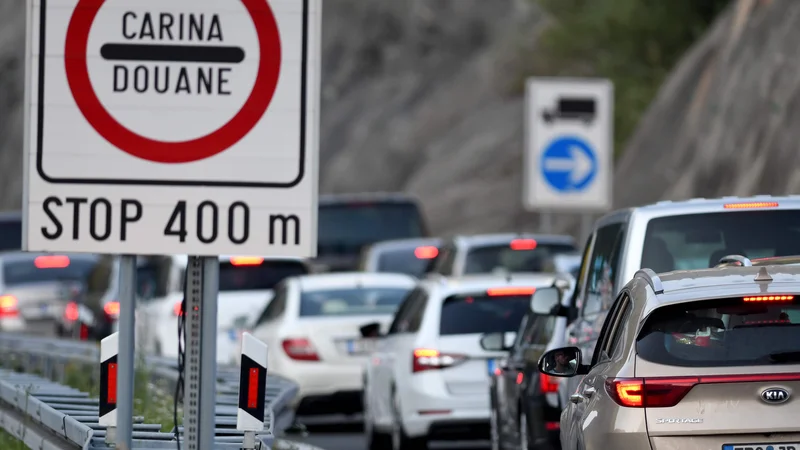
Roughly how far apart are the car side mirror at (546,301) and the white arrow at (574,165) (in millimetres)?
11778

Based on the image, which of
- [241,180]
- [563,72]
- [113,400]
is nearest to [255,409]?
[113,400]

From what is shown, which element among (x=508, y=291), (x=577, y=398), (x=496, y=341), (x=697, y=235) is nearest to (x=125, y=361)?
(x=577, y=398)

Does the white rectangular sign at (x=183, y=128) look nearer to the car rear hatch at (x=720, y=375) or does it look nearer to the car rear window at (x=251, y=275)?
the car rear hatch at (x=720, y=375)

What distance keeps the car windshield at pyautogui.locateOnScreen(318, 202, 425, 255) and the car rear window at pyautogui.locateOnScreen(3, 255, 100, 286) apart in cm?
436

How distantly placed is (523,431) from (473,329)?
2.90 m

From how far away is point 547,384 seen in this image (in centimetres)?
1241

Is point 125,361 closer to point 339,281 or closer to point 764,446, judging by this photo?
point 764,446

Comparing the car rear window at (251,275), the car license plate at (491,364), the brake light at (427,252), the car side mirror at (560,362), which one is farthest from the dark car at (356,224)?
the car side mirror at (560,362)

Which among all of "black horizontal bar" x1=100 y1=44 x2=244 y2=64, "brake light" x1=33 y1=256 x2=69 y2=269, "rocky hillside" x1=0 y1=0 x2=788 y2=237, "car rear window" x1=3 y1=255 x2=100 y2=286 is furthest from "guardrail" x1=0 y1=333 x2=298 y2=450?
"rocky hillside" x1=0 y1=0 x2=788 y2=237

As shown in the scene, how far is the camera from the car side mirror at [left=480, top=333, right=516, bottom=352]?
47.5ft

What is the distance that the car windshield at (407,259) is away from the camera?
2816 cm

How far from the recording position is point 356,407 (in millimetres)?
20031

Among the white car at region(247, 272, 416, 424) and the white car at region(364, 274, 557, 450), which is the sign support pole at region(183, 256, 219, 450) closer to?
the white car at region(364, 274, 557, 450)

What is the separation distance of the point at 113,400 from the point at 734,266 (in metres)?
2.78
